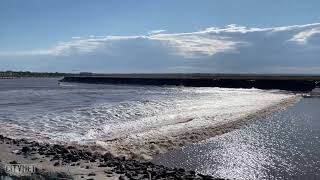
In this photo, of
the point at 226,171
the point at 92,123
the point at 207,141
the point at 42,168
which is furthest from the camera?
the point at 92,123

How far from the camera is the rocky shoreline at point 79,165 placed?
11.9 metres

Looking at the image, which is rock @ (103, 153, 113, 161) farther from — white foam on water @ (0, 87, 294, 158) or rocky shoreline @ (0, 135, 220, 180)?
white foam on water @ (0, 87, 294, 158)

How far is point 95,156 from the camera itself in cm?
1504

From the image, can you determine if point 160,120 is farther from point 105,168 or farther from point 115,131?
point 105,168

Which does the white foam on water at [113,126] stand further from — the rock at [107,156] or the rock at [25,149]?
the rock at [25,149]

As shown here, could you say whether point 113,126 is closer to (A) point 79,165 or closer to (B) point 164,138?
(B) point 164,138

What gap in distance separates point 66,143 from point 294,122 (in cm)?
1386

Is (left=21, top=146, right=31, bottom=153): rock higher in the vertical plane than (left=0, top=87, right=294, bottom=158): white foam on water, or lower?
higher

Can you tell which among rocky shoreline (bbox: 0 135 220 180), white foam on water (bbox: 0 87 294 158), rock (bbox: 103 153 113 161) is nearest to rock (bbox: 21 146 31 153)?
rocky shoreline (bbox: 0 135 220 180)

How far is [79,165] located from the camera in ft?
43.8

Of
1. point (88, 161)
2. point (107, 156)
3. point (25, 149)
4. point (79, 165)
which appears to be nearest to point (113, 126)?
point (25, 149)

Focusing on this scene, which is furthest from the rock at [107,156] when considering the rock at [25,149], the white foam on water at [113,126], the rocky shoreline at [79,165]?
the rock at [25,149]

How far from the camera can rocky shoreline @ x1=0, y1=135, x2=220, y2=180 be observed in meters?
11.9

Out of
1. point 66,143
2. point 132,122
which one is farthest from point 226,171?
point 132,122
